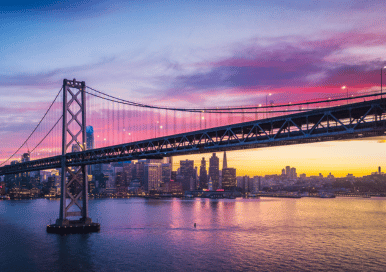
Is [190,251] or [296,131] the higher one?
[296,131]

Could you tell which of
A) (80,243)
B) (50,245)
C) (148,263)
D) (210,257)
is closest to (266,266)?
(210,257)

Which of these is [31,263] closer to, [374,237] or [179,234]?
[179,234]

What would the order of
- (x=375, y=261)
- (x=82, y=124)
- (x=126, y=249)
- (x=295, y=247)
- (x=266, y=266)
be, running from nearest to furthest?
(x=266, y=266) → (x=375, y=261) → (x=126, y=249) → (x=295, y=247) → (x=82, y=124)

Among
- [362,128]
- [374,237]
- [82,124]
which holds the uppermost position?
[82,124]

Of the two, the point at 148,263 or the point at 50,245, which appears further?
the point at 50,245

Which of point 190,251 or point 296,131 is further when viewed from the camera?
point 190,251

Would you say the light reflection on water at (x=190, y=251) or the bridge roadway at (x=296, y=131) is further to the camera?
the light reflection on water at (x=190, y=251)

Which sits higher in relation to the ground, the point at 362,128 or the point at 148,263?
the point at 362,128

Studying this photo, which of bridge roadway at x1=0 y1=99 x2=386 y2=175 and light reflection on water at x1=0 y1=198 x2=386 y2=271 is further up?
bridge roadway at x1=0 y1=99 x2=386 y2=175

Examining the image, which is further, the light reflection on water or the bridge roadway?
the light reflection on water

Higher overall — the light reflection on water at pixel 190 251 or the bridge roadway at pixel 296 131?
the bridge roadway at pixel 296 131

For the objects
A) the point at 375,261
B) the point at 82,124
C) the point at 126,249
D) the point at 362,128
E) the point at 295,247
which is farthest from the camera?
the point at 82,124
